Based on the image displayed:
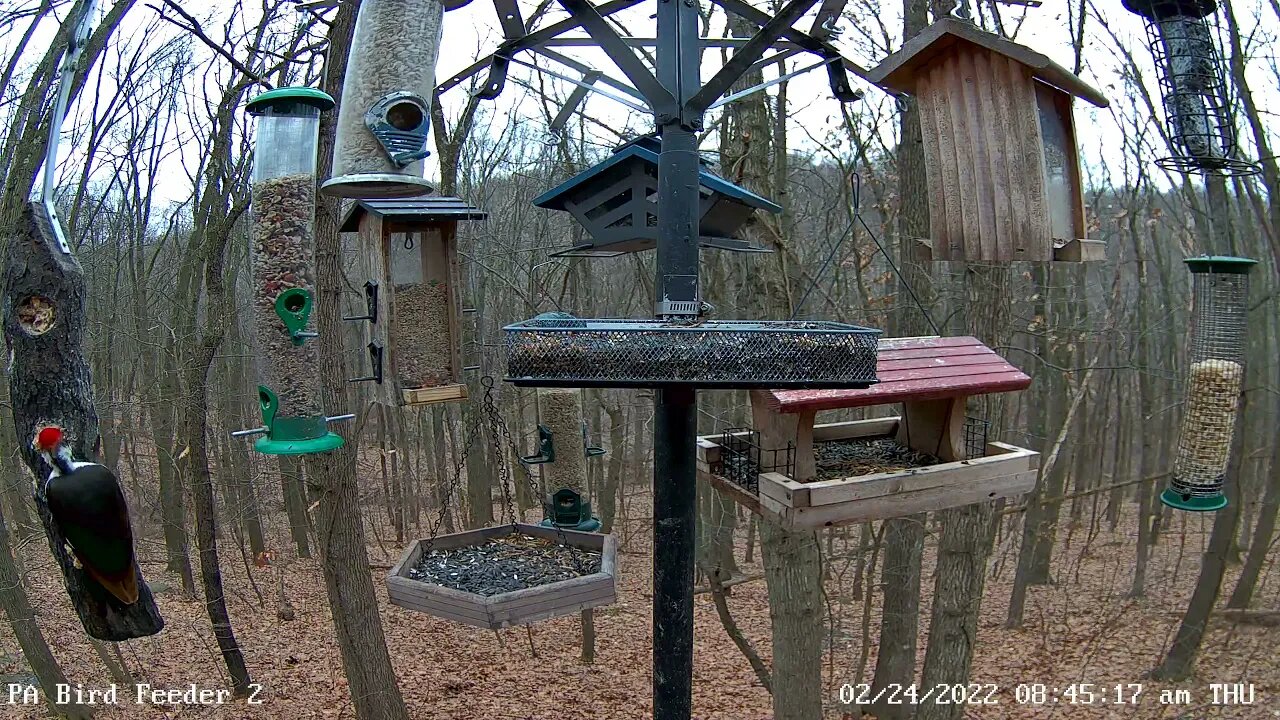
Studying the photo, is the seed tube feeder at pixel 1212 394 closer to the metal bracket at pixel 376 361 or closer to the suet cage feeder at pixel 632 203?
the suet cage feeder at pixel 632 203

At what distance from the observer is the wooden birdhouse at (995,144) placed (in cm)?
407

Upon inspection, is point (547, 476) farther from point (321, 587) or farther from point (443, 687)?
point (321, 587)

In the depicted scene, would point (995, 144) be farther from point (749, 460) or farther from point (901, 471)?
point (749, 460)

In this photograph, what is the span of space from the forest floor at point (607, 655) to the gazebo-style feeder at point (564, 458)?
362 cm

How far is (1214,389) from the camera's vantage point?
190 inches

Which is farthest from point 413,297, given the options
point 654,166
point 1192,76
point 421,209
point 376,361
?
point 1192,76

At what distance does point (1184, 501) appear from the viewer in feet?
15.5

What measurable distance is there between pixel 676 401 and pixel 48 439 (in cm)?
196

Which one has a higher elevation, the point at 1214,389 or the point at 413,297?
the point at 413,297

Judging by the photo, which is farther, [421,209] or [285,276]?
[421,209]

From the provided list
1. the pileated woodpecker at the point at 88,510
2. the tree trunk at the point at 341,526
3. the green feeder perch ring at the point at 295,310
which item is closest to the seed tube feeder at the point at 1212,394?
the green feeder perch ring at the point at 295,310
